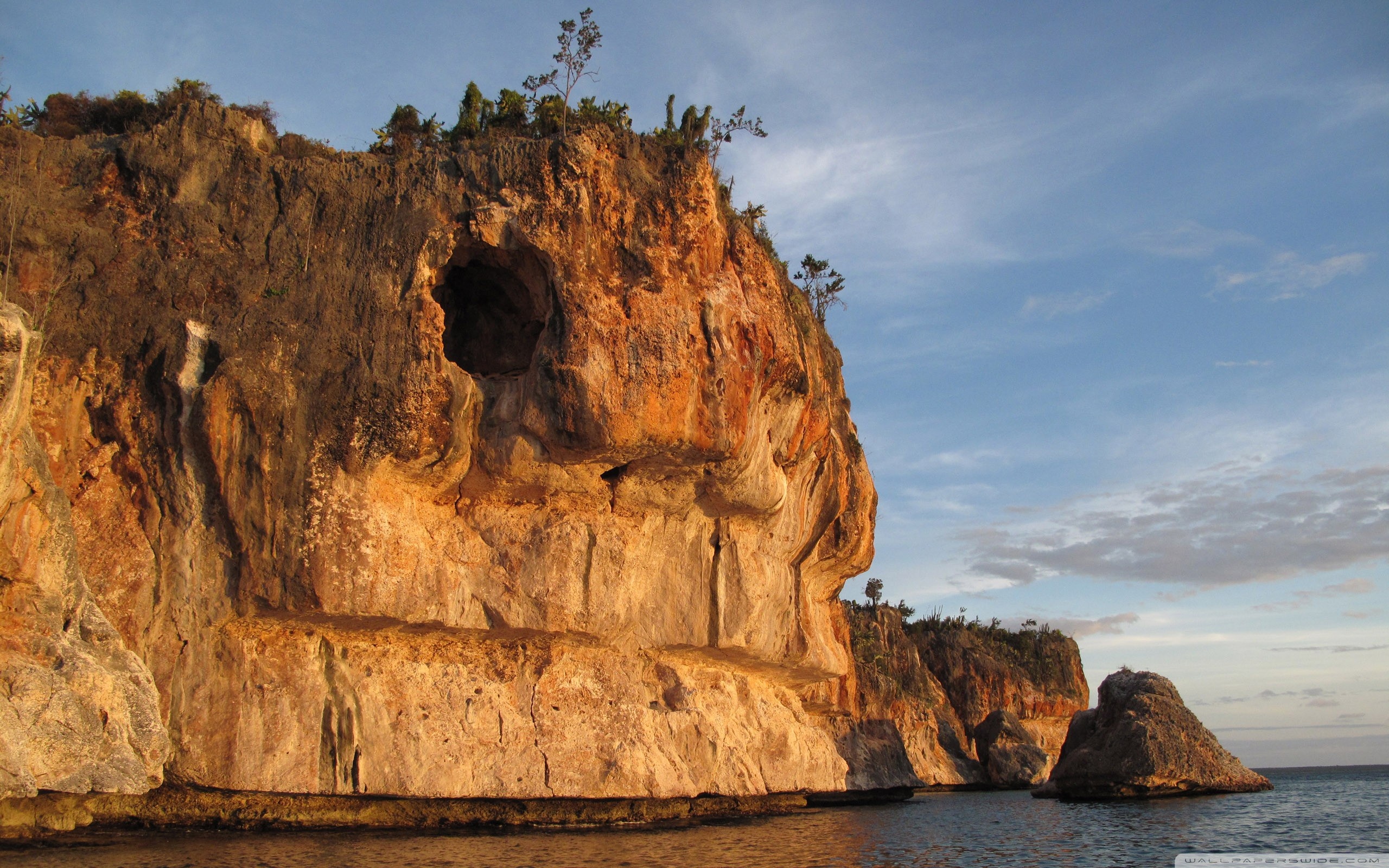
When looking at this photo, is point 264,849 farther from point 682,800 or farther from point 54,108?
point 54,108

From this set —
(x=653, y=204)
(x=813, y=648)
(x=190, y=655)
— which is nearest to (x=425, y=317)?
(x=653, y=204)

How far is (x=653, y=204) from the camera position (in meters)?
19.2

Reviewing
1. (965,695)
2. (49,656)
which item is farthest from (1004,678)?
(49,656)

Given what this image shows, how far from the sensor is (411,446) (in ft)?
54.6

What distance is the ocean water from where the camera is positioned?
12695mm

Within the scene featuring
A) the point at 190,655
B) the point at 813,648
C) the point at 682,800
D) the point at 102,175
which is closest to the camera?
the point at 190,655

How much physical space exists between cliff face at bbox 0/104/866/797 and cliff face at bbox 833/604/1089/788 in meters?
19.7

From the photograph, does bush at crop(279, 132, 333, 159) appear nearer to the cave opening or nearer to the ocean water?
the cave opening

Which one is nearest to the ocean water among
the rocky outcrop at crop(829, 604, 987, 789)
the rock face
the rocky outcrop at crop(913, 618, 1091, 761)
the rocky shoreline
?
the rocky shoreline

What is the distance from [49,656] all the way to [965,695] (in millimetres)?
57431

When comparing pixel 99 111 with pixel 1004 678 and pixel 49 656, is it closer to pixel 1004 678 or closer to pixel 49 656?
pixel 49 656

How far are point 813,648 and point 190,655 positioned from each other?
14741 mm

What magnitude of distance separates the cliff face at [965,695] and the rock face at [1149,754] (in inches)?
293

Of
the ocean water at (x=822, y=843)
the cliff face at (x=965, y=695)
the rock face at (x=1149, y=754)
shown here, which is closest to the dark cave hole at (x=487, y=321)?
the ocean water at (x=822, y=843)
